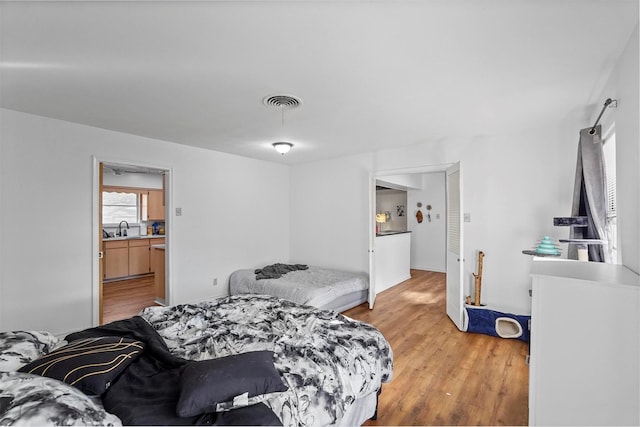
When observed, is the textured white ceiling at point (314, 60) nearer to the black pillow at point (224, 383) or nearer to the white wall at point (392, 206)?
the black pillow at point (224, 383)

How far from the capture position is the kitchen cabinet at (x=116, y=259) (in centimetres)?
610

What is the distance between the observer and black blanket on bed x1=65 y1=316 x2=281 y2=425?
4.00 feet

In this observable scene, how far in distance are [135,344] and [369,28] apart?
7.55 ft

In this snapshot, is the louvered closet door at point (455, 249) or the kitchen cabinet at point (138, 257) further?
the kitchen cabinet at point (138, 257)

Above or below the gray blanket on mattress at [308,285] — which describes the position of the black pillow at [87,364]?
above

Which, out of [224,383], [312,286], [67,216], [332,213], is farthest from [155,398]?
[332,213]

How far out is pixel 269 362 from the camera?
1.53 meters

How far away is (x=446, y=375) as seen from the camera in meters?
2.67

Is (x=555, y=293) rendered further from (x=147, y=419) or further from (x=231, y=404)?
(x=147, y=419)

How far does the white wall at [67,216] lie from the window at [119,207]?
3.69 metres

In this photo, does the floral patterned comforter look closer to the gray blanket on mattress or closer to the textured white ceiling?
the gray blanket on mattress

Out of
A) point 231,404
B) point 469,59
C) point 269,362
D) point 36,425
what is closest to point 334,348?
point 269,362

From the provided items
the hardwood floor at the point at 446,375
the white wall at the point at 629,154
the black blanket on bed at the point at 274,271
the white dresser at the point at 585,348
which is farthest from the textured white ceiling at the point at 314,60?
the hardwood floor at the point at 446,375

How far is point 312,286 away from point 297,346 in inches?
86.4
